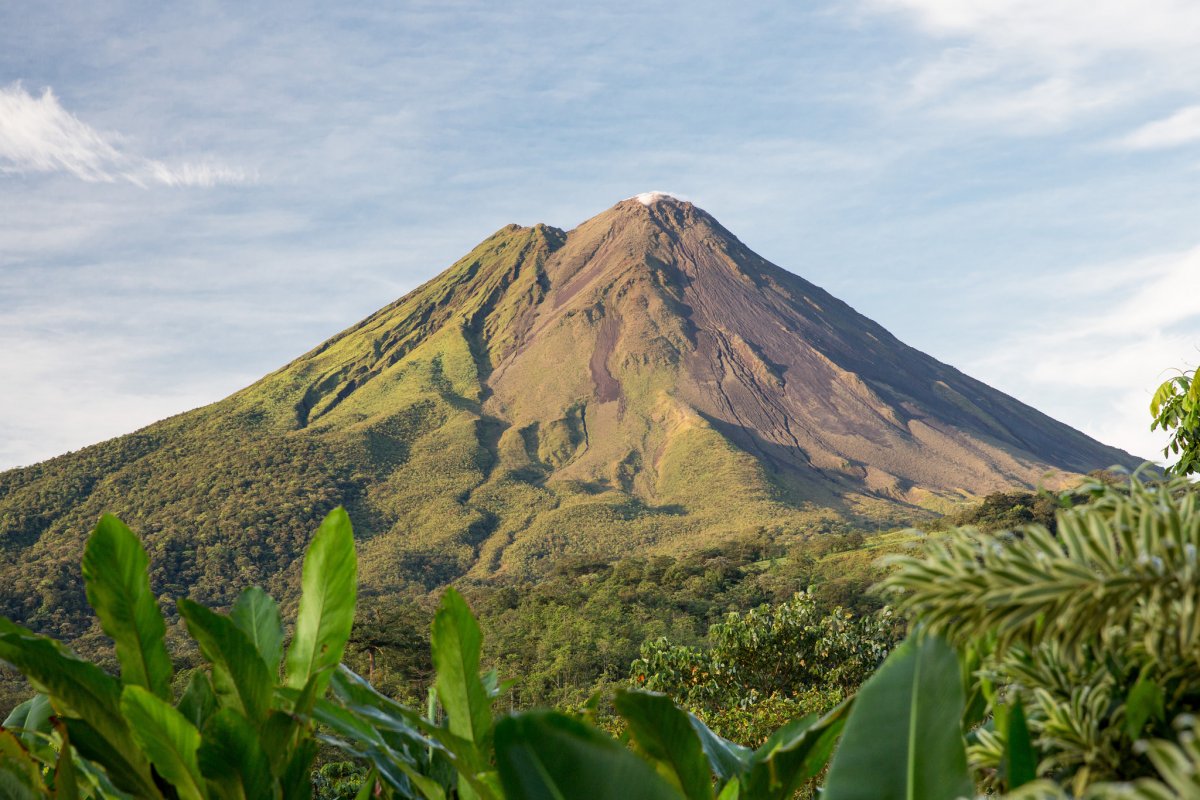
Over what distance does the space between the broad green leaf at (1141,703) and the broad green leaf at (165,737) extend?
1.49 meters

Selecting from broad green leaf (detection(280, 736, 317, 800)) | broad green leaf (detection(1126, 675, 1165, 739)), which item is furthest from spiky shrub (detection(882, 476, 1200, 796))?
broad green leaf (detection(280, 736, 317, 800))

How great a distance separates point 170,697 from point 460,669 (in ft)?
2.29

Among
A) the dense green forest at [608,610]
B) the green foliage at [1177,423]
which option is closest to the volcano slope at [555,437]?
the dense green forest at [608,610]

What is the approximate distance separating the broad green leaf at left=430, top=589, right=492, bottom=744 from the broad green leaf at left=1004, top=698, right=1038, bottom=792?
0.97 m

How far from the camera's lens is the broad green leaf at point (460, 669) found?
6.27ft

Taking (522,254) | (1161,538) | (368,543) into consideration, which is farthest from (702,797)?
(522,254)

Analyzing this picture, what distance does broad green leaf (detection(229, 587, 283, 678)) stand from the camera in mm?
2342

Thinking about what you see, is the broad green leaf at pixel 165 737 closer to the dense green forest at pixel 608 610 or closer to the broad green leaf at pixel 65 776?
the broad green leaf at pixel 65 776

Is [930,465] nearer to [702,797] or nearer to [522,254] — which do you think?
[522,254]

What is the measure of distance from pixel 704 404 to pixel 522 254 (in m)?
40.5

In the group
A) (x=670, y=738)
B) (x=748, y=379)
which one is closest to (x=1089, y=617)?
(x=670, y=738)

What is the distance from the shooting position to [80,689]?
1.90m

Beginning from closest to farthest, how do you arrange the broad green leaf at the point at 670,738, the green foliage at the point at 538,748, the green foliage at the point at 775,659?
the green foliage at the point at 538,748, the broad green leaf at the point at 670,738, the green foliage at the point at 775,659

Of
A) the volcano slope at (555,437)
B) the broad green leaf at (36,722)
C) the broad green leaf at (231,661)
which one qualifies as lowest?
the broad green leaf at (36,722)
